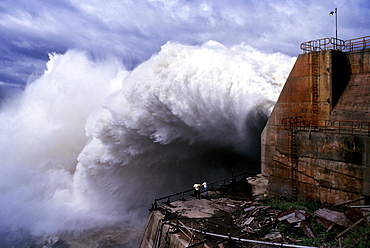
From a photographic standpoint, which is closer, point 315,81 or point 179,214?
point 179,214

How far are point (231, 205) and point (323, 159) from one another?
241 inches

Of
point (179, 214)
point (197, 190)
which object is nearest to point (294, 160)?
point (197, 190)

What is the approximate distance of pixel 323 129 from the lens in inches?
608

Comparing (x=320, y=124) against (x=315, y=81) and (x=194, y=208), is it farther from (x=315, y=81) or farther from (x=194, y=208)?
(x=194, y=208)

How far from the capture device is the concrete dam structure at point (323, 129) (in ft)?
42.8

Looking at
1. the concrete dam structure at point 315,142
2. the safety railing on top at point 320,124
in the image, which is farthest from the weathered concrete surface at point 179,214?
the safety railing on top at point 320,124

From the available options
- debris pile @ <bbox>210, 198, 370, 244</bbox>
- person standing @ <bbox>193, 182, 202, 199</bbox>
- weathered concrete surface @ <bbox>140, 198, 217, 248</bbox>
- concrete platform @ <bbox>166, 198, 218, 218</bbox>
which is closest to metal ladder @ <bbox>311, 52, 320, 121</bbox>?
debris pile @ <bbox>210, 198, 370, 244</bbox>

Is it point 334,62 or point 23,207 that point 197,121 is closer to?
point 334,62

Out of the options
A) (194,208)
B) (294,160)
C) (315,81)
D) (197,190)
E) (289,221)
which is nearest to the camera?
(289,221)

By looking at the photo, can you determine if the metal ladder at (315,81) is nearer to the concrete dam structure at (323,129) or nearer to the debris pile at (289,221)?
the concrete dam structure at (323,129)

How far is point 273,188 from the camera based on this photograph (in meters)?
17.2

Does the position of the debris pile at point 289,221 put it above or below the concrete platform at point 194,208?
above

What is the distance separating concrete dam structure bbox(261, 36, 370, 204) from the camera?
1304cm

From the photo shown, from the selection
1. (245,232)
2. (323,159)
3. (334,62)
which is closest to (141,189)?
(245,232)
